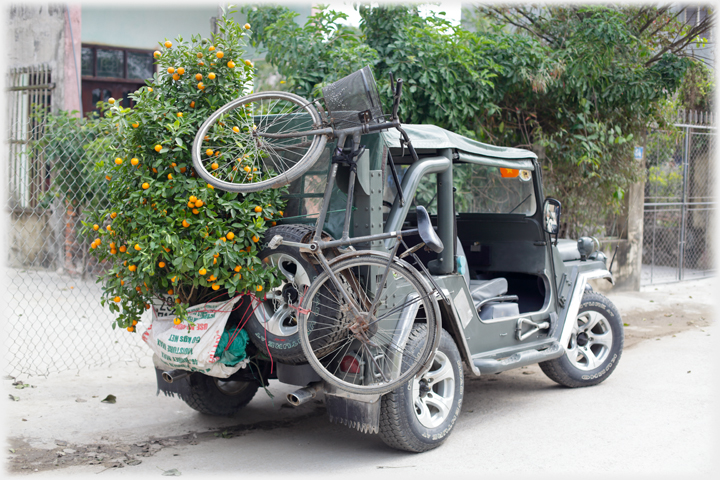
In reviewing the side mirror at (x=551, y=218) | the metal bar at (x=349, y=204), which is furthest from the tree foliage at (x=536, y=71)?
the metal bar at (x=349, y=204)

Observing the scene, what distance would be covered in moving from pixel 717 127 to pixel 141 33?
34.5 ft

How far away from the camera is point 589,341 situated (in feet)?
19.0

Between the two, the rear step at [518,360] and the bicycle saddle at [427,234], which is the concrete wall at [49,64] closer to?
the rear step at [518,360]

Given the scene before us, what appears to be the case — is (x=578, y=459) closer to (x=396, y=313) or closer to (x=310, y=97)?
(x=396, y=313)

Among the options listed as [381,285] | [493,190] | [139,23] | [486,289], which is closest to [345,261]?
[381,285]

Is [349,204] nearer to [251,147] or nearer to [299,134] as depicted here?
[299,134]

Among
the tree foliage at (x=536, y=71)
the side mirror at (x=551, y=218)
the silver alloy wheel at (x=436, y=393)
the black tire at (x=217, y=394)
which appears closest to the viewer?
the silver alloy wheel at (x=436, y=393)

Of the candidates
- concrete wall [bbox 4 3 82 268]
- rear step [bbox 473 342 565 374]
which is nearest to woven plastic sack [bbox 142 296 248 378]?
rear step [bbox 473 342 565 374]

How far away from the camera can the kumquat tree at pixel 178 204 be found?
12.3 ft

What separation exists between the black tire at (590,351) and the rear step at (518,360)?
363 millimetres

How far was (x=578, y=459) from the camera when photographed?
4.05 metres

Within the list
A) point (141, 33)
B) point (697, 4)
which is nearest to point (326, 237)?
point (697, 4)

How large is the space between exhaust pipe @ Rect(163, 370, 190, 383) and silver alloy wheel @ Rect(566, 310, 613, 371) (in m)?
3.20

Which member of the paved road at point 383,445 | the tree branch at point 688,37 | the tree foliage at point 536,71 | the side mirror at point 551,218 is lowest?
the paved road at point 383,445
